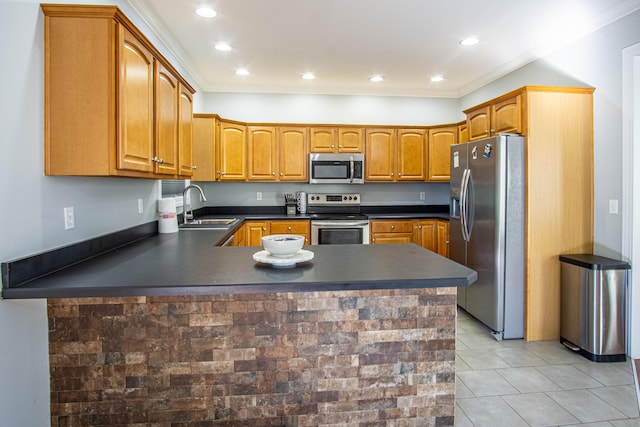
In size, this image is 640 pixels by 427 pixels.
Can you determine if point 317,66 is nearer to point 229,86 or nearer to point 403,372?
point 229,86

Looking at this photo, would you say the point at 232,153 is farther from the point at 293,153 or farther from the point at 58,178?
the point at 58,178

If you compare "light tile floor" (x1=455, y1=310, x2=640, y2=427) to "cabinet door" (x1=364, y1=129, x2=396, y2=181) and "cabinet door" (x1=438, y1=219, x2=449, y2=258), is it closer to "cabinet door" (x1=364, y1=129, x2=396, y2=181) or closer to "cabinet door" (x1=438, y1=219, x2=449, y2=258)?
"cabinet door" (x1=438, y1=219, x2=449, y2=258)

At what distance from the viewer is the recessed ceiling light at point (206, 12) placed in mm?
2939

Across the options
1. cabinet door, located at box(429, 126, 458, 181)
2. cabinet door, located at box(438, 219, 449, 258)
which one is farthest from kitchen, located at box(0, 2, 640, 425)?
cabinet door, located at box(438, 219, 449, 258)

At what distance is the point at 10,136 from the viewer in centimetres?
151

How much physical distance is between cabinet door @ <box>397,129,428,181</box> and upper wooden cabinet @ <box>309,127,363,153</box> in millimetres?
564

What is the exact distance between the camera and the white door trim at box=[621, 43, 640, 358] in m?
2.84

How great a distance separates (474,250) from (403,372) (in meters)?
2.16

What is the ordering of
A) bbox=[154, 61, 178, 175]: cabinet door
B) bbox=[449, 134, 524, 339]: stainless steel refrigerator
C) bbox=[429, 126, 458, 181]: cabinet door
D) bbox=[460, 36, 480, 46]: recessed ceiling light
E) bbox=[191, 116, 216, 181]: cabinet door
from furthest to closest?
bbox=[429, 126, 458, 181]: cabinet door
bbox=[191, 116, 216, 181]: cabinet door
bbox=[460, 36, 480, 46]: recessed ceiling light
bbox=[449, 134, 524, 339]: stainless steel refrigerator
bbox=[154, 61, 178, 175]: cabinet door

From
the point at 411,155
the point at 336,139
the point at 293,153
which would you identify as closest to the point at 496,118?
the point at 411,155

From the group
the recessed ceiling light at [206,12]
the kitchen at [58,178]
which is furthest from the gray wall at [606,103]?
the recessed ceiling light at [206,12]

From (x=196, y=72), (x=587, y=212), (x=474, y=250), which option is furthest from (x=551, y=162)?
(x=196, y=72)

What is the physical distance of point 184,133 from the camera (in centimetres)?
289

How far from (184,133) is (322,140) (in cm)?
247
